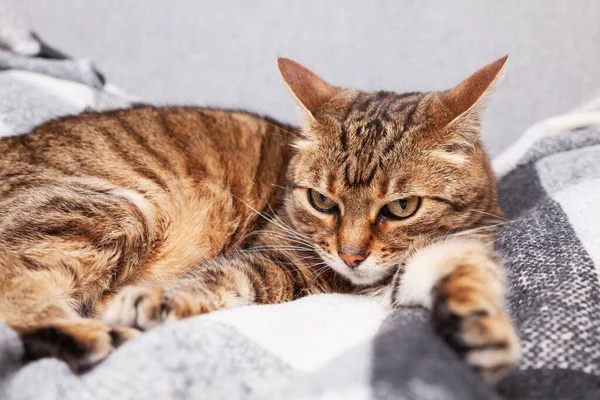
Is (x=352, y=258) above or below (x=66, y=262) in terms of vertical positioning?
above

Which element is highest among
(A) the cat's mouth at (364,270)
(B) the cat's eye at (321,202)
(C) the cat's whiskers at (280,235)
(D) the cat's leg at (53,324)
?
(B) the cat's eye at (321,202)

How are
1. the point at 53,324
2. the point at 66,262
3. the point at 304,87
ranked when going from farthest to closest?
the point at 304,87 → the point at 66,262 → the point at 53,324

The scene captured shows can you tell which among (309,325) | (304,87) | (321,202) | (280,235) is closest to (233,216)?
(280,235)

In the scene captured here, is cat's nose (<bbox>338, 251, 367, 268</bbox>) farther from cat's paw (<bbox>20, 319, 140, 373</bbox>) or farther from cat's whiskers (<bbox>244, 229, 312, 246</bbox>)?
cat's paw (<bbox>20, 319, 140, 373</bbox>)

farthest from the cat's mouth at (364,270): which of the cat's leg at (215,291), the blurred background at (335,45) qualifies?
the blurred background at (335,45)

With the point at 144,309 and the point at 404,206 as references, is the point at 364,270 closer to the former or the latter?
the point at 404,206

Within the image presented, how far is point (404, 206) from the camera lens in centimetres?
100

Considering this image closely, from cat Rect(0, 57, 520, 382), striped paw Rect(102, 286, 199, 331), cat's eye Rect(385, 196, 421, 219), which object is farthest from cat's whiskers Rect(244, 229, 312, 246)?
striped paw Rect(102, 286, 199, 331)

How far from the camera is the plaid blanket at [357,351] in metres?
0.60

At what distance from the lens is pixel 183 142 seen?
123 centimetres

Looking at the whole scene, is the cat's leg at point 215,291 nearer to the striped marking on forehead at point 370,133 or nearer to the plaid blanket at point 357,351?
the plaid blanket at point 357,351

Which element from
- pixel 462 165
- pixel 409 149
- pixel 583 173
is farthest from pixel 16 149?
pixel 583 173

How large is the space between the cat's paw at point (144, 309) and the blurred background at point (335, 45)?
55.3 inches

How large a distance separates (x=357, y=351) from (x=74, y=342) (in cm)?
43
